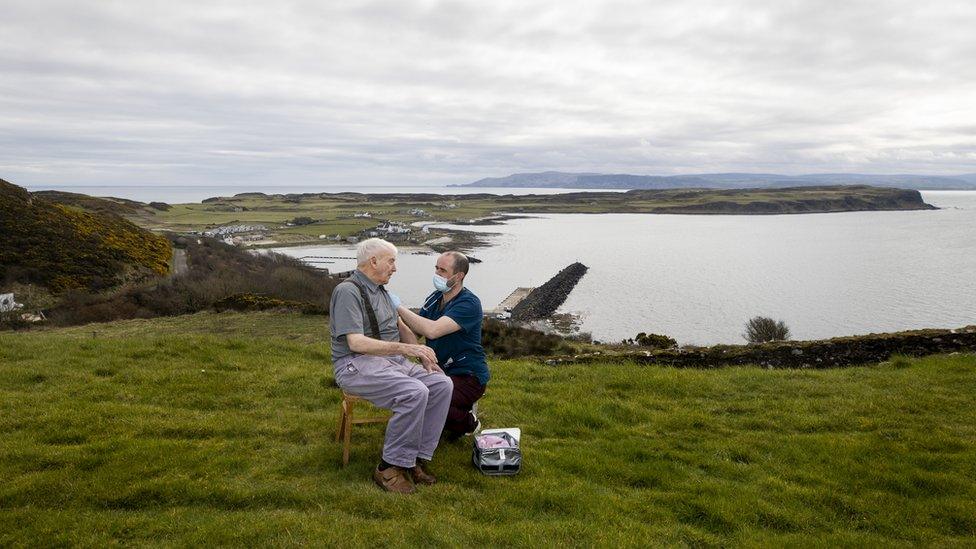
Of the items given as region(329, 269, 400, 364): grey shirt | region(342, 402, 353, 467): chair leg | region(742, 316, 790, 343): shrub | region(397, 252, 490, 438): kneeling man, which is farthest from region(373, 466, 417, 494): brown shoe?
region(742, 316, 790, 343): shrub

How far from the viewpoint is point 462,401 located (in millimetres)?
5887

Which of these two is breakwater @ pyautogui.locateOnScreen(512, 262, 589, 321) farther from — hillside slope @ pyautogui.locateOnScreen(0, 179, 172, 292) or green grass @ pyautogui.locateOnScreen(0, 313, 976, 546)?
green grass @ pyautogui.locateOnScreen(0, 313, 976, 546)

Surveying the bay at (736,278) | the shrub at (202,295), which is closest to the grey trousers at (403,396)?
the shrub at (202,295)

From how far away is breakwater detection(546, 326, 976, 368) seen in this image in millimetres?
11578

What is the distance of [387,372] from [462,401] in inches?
38.4

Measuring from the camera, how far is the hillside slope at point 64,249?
2806cm

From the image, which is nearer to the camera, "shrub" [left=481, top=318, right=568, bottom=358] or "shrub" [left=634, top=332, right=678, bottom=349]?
"shrub" [left=634, top=332, right=678, bottom=349]

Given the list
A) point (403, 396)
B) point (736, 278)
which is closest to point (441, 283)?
point (403, 396)

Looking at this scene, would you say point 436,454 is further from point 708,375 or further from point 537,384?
point 708,375

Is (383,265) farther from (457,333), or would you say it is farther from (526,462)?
(526,462)

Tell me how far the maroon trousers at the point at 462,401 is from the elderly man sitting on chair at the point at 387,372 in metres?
0.37

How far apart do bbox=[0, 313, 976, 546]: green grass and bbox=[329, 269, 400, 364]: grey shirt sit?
4.14 feet

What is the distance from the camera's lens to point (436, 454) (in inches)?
229

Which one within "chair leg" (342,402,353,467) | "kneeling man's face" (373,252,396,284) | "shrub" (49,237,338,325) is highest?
"kneeling man's face" (373,252,396,284)
